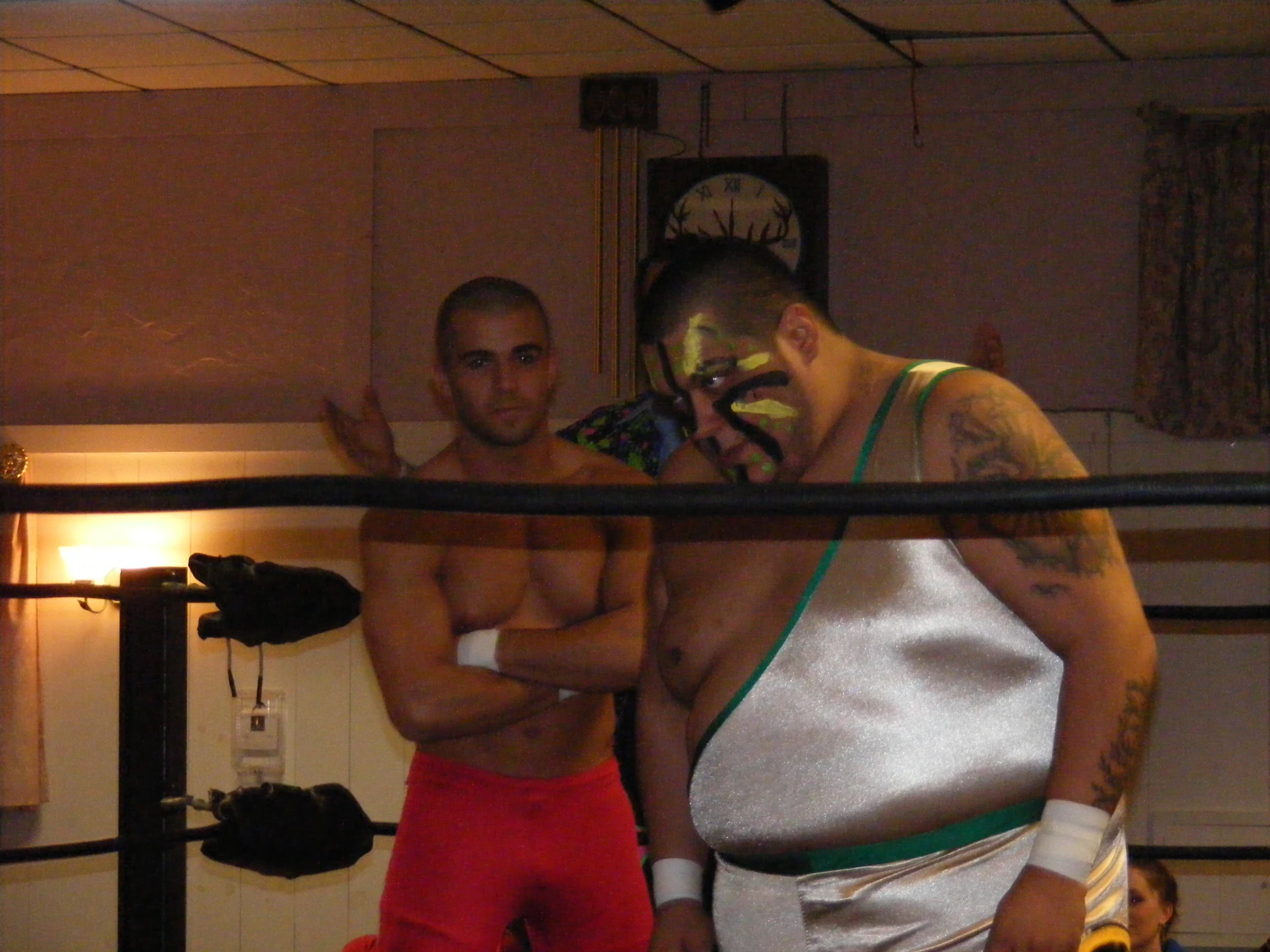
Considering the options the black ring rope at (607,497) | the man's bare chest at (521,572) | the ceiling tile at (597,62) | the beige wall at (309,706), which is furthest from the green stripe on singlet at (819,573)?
the ceiling tile at (597,62)

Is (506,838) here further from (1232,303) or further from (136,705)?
(1232,303)

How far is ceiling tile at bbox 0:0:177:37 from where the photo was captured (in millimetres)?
4270

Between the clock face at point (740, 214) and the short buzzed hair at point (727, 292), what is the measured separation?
3.27 m

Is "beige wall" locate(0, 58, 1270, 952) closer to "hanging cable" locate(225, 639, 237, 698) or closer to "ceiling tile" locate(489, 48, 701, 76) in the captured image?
"ceiling tile" locate(489, 48, 701, 76)

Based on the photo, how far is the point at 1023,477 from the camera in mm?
1375

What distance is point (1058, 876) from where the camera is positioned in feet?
4.39

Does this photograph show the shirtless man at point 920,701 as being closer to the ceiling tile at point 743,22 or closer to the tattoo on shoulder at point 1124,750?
the tattoo on shoulder at point 1124,750

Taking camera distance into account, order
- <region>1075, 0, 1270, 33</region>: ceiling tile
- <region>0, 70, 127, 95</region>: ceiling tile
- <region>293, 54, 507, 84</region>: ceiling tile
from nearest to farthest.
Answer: <region>1075, 0, 1270, 33</region>: ceiling tile < <region>293, 54, 507, 84</region>: ceiling tile < <region>0, 70, 127, 95</region>: ceiling tile

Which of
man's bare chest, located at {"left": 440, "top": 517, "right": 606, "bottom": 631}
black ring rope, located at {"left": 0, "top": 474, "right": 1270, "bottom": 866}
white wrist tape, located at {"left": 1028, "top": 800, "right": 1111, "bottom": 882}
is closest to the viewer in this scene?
black ring rope, located at {"left": 0, "top": 474, "right": 1270, "bottom": 866}

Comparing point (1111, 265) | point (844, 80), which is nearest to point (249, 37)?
point (844, 80)

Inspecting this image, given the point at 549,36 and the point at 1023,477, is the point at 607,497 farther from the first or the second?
the point at 549,36

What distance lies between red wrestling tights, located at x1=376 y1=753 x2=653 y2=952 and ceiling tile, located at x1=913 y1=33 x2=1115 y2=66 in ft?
10.2

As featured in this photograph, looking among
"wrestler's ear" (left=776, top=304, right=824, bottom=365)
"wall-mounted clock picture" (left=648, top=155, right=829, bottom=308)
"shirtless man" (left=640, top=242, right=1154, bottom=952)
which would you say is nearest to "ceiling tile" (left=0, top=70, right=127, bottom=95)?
"wall-mounted clock picture" (left=648, top=155, right=829, bottom=308)

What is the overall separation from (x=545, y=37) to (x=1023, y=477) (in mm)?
3544
